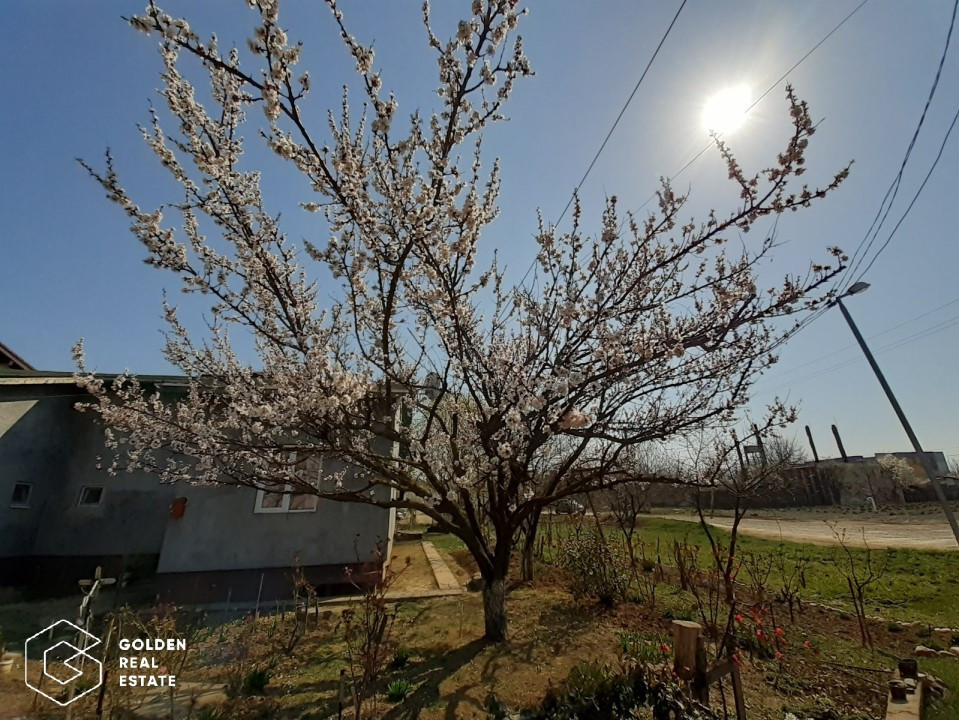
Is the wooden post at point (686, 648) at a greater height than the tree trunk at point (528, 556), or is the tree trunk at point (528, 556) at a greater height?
the tree trunk at point (528, 556)

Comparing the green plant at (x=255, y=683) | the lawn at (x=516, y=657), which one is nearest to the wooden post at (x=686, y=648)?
the lawn at (x=516, y=657)

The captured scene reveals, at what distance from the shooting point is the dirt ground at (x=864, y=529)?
14695mm

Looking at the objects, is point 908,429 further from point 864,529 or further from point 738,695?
point 864,529

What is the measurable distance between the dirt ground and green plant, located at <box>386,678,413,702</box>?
9444 millimetres

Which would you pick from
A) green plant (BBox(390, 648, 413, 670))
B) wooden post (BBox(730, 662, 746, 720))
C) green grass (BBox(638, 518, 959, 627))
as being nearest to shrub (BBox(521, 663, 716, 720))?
wooden post (BBox(730, 662, 746, 720))

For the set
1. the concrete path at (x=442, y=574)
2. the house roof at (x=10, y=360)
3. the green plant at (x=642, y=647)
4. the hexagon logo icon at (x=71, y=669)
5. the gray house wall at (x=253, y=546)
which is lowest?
the green plant at (x=642, y=647)

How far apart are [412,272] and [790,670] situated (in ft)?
20.2

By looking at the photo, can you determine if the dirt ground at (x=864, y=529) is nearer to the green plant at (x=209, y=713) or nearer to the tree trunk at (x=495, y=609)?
the tree trunk at (x=495, y=609)

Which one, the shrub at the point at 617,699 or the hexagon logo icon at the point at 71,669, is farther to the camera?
the hexagon logo icon at the point at 71,669

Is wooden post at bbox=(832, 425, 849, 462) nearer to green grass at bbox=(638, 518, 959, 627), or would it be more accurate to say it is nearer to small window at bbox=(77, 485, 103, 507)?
green grass at bbox=(638, 518, 959, 627)

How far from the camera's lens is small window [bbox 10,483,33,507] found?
27.3 ft

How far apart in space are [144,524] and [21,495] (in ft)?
7.73

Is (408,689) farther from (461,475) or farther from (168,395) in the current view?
(168,395)

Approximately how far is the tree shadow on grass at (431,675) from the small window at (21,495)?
917 cm
